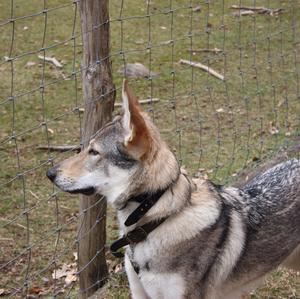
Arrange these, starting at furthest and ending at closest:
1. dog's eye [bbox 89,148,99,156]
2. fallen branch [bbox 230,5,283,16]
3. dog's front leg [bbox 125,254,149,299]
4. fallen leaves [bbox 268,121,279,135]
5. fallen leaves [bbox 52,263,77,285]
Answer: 1. fallen branch [bbox 230,5,283,16]
2. fallen leaves [bbox 268,121,279,135]
3. fallen leaves [bbox 52,263,77,285]
4. dog's front leg [bbox 125,254,149,299]
5. dog's eye [bbox 89,148,99,156]

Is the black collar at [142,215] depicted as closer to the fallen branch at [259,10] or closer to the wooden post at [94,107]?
the wooden post at [94,107]

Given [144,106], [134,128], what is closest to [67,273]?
[134,128]

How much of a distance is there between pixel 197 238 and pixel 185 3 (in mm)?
8013

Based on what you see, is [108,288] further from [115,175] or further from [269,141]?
[269,141]

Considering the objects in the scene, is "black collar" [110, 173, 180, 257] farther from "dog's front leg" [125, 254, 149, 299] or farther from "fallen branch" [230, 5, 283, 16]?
"fallen branch" [230, 5, 283, 16]

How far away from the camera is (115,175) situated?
3.30 metres

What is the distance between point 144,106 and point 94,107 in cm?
348

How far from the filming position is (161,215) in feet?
10.8

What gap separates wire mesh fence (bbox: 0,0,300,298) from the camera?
4.82 meters

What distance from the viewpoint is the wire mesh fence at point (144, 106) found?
4.82 meters

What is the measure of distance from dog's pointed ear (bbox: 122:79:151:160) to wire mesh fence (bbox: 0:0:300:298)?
621mm

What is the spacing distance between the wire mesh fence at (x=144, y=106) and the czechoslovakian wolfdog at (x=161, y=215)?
1.92ft

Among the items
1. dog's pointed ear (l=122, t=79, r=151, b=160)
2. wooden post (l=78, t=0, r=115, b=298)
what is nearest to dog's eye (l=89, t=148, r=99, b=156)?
dog's pointed ear (l=122, t=79, r=151, b=160)

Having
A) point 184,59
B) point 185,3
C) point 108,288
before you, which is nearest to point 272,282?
point 108,288
